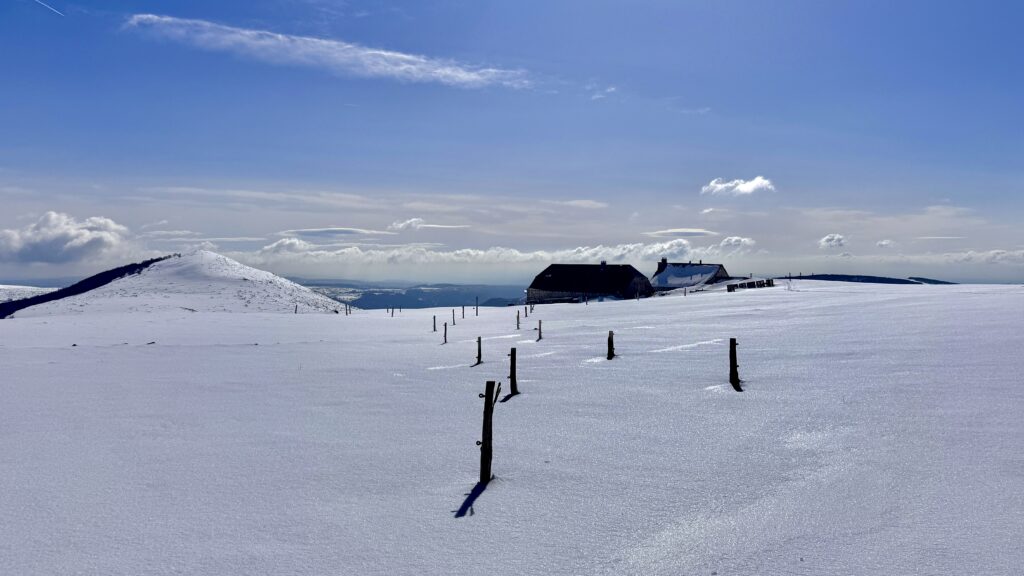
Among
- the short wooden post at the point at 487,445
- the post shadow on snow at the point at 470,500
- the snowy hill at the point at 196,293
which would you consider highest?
the snowy hill at the point at 196,293

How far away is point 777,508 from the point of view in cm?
884

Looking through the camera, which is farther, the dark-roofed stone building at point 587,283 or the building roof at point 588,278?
the building roof at point 588,278

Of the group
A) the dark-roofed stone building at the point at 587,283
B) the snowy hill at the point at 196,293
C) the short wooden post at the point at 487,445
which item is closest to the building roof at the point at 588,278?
the dark-roofed stone building at the point at 587,283

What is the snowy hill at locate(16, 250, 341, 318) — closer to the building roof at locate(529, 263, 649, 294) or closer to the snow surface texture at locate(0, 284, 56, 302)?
the building roof at locate(529, 263, 649, 294)

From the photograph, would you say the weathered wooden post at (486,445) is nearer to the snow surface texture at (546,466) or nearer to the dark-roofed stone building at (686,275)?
the snow surface texture at (546,466)

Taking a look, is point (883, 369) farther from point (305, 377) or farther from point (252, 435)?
point (305, 377)

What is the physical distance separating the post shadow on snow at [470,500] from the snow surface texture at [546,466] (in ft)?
0.47

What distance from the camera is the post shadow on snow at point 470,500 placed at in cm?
916

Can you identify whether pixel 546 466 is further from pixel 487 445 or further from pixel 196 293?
pixel 196 293

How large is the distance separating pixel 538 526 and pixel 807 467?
15.1ft

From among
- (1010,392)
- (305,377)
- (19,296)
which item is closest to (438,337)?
(305,377)

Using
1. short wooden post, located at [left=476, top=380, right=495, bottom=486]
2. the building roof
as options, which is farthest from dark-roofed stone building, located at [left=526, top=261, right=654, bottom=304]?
short wooden post, located at [left=476, top=380, right=495, bottom=486]

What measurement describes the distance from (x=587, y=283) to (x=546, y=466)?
264 ft

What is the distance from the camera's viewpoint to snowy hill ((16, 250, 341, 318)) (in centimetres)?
7031
